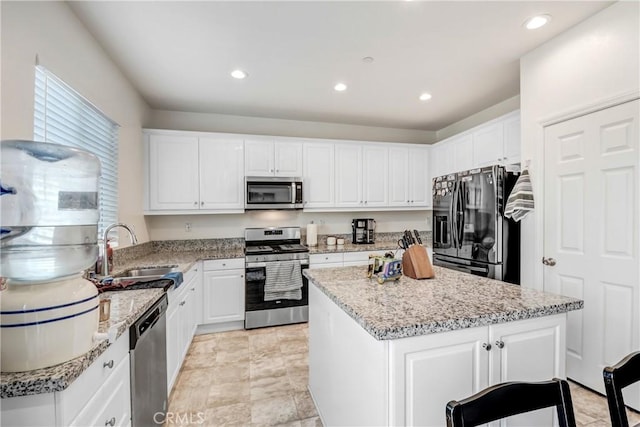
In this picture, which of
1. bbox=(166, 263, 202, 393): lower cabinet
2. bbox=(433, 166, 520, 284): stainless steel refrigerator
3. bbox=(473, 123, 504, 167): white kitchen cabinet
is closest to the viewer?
bbox=(166, 263, 202, 393): lower cabinet

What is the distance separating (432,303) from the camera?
53.7 inches

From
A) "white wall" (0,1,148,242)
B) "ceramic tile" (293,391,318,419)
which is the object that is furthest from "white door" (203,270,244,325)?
"ceramic tile" (293,391,318,419)

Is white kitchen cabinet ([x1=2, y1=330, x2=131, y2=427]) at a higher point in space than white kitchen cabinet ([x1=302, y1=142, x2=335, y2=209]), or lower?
lower

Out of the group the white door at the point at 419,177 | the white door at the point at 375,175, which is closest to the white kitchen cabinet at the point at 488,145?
the white door at the point at 419,177

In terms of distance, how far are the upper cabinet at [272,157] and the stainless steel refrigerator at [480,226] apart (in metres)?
1.87

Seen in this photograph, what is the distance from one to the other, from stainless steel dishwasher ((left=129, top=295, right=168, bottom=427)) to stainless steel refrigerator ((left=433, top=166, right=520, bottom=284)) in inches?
106

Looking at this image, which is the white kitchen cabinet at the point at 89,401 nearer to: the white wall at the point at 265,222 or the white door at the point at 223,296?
the white door at the point at 223,296

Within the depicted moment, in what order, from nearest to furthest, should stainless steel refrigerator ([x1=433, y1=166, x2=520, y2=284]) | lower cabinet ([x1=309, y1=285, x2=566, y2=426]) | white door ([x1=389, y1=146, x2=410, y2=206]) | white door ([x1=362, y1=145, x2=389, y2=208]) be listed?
lower cabinet ([x1=309, y1=285, x2=566, y2=426]), stainless steel refrigerator ([x1=433, y1=166, x2=520, y2=284]), white door ([x1=362, y1=145, x2=389, y2=208]), white door ([x1=389, y1=146, x2=410, y2=206])

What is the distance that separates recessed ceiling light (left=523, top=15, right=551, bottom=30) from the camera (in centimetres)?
202

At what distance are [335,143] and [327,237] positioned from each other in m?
1.36

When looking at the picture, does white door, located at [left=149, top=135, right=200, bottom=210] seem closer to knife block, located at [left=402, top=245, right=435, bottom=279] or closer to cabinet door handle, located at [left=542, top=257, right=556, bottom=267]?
knife block, located at [left=402, top=245, right=435, bottom=279]

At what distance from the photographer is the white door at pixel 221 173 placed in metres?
3.62

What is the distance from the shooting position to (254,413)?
2010 mm

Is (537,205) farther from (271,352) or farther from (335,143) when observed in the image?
(271,352)
